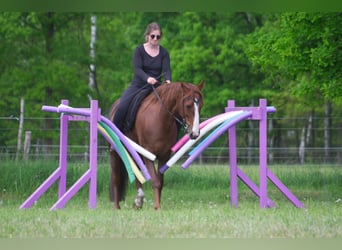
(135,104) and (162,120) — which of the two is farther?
(135,104)

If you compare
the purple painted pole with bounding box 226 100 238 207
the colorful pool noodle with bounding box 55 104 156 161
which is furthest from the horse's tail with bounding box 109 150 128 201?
the purple painted pole with bounding box 226 100 238 207

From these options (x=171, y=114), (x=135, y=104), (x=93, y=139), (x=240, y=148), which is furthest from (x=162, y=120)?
(x=240, y=148)

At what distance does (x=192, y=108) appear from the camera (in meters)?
10.2

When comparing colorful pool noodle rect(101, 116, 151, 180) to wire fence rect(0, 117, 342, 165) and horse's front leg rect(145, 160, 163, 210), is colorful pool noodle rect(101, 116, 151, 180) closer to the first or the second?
horse's front leg rect(145, 160, 163, 210)

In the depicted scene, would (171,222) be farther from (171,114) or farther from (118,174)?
(118,174)

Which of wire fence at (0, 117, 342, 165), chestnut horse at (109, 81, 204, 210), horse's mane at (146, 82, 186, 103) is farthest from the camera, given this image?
wire fence at (0, 117, 342, 165)

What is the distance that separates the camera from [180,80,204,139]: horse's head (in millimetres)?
10125

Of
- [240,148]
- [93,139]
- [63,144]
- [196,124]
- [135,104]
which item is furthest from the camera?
[240,148]

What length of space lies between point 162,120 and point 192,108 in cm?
70

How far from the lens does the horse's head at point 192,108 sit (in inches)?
399

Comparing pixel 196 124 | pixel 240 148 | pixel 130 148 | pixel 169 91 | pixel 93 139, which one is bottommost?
pixel 240 148

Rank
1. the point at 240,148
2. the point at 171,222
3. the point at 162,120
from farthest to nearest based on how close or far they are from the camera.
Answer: the point at 240,148, the point at 162,120, the point at 171,222

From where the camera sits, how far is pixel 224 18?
32906 mm

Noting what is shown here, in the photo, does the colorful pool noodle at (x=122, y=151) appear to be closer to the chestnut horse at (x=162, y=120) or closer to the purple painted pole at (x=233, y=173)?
the chestnut horse at (x=162, y=120)
